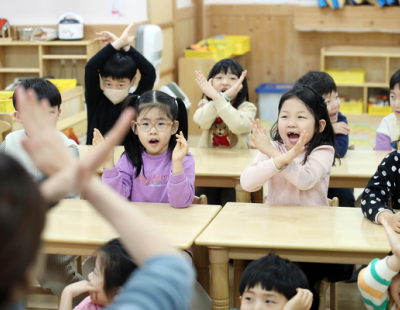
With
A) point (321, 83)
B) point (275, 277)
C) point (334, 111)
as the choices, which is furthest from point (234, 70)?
point (275, 277)

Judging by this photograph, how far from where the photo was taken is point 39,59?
4.55 meters

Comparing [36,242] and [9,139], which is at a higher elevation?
[36,242]

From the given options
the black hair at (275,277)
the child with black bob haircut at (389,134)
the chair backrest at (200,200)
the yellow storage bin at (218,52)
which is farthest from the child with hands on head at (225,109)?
the yellow storage bin at (218,52)

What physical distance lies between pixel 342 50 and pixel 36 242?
19.9 feet

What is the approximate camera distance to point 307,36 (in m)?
6.43

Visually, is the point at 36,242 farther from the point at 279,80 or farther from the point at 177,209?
the point at 279,80

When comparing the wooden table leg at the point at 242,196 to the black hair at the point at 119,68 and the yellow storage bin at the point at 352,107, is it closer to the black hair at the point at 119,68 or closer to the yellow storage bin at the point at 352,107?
the black hair at the point at 119,68

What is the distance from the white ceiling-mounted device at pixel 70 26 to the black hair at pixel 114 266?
3.33 meters

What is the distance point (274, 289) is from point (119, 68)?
1985 mm

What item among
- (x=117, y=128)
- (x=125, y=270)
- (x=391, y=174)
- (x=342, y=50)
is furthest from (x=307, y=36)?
(x=117, y=128)

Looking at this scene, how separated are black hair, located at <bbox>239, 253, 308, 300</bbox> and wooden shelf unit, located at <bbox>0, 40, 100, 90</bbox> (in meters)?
3.42

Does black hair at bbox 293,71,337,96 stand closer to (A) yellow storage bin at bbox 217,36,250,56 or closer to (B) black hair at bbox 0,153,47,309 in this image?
(B) black hair at bbox 0,153,47,309

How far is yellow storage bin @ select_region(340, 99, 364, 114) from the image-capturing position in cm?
596

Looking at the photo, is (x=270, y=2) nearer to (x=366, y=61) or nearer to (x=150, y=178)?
(x=366, y=61)
